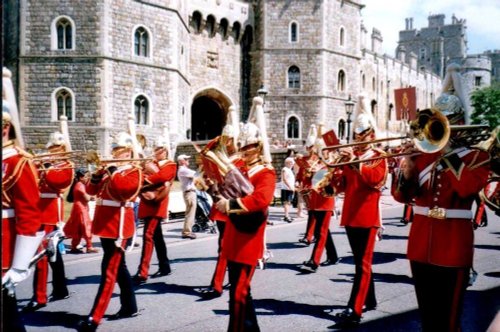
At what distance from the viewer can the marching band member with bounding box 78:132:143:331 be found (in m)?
5.02

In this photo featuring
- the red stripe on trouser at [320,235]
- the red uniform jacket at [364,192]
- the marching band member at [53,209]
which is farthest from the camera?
the red stripe on trouser at [320,235]

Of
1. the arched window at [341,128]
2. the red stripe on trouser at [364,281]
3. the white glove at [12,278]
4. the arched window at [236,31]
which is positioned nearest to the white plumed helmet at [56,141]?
the white glove at [12,278]

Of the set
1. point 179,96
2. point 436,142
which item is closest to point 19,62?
point 179,96

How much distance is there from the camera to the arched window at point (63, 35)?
80.6 ft

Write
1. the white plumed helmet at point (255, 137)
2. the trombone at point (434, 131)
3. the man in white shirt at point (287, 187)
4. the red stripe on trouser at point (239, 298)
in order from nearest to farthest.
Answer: the trombone at point (434, 131) < the red stripe on trouser at point (239, 298) < the white plumed helmet at point (255, 137) < the man in white shirt at point (287, 187)

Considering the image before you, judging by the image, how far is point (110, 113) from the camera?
82.6 ft

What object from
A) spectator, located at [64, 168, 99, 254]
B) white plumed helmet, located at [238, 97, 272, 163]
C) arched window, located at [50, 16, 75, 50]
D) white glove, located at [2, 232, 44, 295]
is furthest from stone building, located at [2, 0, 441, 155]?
white glove, located at [2, 232, 44, 295]

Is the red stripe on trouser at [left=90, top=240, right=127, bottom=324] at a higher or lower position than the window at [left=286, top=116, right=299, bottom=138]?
lower

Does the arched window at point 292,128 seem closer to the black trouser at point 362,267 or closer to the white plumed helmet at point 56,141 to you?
the white plumed helmet at point 56,141

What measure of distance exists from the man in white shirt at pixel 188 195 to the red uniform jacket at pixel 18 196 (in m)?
7.54

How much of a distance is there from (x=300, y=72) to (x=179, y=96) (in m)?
9.16

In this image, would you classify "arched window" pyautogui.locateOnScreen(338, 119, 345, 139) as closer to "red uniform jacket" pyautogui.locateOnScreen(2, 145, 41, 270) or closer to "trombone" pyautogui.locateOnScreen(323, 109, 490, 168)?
"trombone" pyautogui.locateOnScreen(323, 109, 490, 168)

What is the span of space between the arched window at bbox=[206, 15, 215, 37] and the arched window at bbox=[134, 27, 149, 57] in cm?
698

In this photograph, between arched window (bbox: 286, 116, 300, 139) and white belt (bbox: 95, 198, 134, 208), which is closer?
white belt (bbox: 95, 198, 134, 208)
